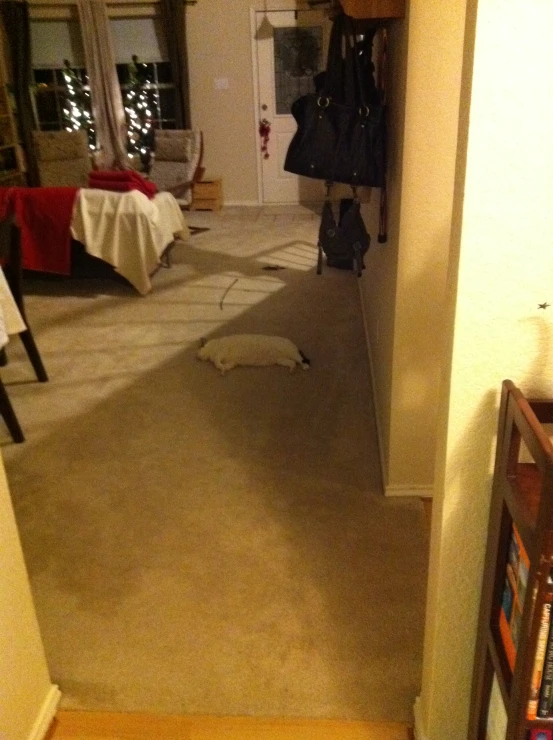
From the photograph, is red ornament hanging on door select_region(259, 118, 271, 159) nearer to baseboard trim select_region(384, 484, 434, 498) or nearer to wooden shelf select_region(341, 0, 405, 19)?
wooden shelf select_region(341, 0, 405, 19)

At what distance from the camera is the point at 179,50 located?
23.7 ft

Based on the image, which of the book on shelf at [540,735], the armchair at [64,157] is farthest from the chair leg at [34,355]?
the armchair at [64,157]

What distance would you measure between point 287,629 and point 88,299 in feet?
11.2

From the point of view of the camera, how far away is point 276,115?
24.7ft

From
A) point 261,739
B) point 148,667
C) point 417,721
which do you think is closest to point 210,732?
point 261,739

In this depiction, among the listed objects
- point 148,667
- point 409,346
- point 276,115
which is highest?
point 276,115

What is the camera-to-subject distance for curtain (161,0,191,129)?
7.09 m

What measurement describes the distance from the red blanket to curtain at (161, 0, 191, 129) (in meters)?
3.25

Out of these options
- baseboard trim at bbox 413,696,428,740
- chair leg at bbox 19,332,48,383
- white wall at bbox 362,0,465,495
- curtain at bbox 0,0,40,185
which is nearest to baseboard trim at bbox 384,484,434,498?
white wall at bbox 362,0,465,495

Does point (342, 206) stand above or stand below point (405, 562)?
above

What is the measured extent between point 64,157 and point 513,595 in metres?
7.07

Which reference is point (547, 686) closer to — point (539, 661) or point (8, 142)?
point (539, 661)

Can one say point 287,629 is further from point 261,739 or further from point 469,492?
point 469,492

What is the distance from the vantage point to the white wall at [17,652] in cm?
144
